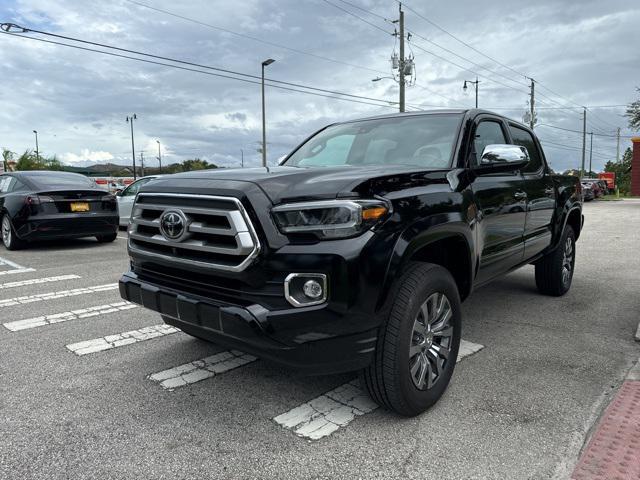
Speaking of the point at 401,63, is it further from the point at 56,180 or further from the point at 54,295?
the point at 54,295

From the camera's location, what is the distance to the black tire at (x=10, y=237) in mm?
9328

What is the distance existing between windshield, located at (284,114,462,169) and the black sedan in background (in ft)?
21.2

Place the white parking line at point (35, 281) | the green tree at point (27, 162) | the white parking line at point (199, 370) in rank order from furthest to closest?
the green tree at point (27, 162) < the white parking line at point (35, 281) < the white parking line at point (199, 370)

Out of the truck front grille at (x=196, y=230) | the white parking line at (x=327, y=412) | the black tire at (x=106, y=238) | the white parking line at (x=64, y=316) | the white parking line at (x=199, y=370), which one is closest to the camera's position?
the truck front grille at (x=196, y=230)

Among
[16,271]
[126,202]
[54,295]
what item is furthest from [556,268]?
[126,202]

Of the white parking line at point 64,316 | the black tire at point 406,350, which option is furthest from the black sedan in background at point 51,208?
the black tire at point 406,350

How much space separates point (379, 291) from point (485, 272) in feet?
5.30

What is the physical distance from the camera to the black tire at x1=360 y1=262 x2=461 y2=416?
2.59 metres

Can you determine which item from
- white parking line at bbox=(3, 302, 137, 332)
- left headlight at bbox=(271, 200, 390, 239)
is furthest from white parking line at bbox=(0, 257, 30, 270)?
left headlight at bbox=(271, 200, 390, 239)

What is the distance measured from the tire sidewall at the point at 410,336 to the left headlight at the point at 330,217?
50 centimetres

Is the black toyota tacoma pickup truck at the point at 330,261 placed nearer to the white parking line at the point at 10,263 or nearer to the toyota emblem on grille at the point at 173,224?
the toyota emblem on grille at the point at 173,224

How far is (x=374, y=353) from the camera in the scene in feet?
8.46

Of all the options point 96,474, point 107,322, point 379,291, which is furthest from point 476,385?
point 107,322

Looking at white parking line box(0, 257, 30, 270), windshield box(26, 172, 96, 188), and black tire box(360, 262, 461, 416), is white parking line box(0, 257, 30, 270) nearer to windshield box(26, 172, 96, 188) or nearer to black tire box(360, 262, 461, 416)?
windshield box(26, 172, 96, 188)
